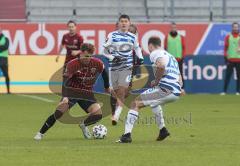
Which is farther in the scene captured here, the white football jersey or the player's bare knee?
the player's bare knee

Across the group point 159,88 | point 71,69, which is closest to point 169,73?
point 159,88

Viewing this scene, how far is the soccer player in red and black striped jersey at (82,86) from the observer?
13281 millimetres

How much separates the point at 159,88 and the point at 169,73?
29 centimetres

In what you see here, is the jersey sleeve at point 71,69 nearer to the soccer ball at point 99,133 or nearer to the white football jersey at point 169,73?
the soccer ball at point 99,133

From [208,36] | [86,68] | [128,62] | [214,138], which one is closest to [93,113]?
[86,68]

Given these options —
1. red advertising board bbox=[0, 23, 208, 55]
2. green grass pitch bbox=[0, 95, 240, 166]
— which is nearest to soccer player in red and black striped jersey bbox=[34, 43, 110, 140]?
green grass pitch bbox=[0, 95, 240, 166]

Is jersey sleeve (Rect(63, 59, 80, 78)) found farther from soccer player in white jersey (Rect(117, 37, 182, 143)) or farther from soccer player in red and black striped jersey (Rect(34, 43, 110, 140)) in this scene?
soccer player in white jersey (Rect(117, 37, 182, 143))

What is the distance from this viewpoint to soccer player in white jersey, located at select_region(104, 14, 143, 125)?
1647cm

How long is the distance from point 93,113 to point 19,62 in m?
12.7

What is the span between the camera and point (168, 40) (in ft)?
86.8

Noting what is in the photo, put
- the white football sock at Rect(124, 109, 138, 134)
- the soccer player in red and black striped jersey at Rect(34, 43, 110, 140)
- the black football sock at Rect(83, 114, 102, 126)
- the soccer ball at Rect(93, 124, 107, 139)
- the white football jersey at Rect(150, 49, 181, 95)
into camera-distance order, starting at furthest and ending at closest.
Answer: the black football sock at Rect(83, 114, 102, 126), the soccer ball at Rect(93, 124, 107, 139), the soccer player in red and black striped jersey at Rect(34, 43, 110, 140), the white football jersey at Rect(150, 49, 181, 95), the white football sock at Rect(124, 109, 138, 134)

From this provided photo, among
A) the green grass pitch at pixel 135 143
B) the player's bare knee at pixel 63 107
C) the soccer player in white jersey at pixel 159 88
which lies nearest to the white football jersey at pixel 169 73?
the soccer player in white jersey at pixel 159 88

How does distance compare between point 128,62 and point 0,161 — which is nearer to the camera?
point 0,161

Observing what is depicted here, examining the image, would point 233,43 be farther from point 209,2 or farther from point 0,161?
point 0,161
